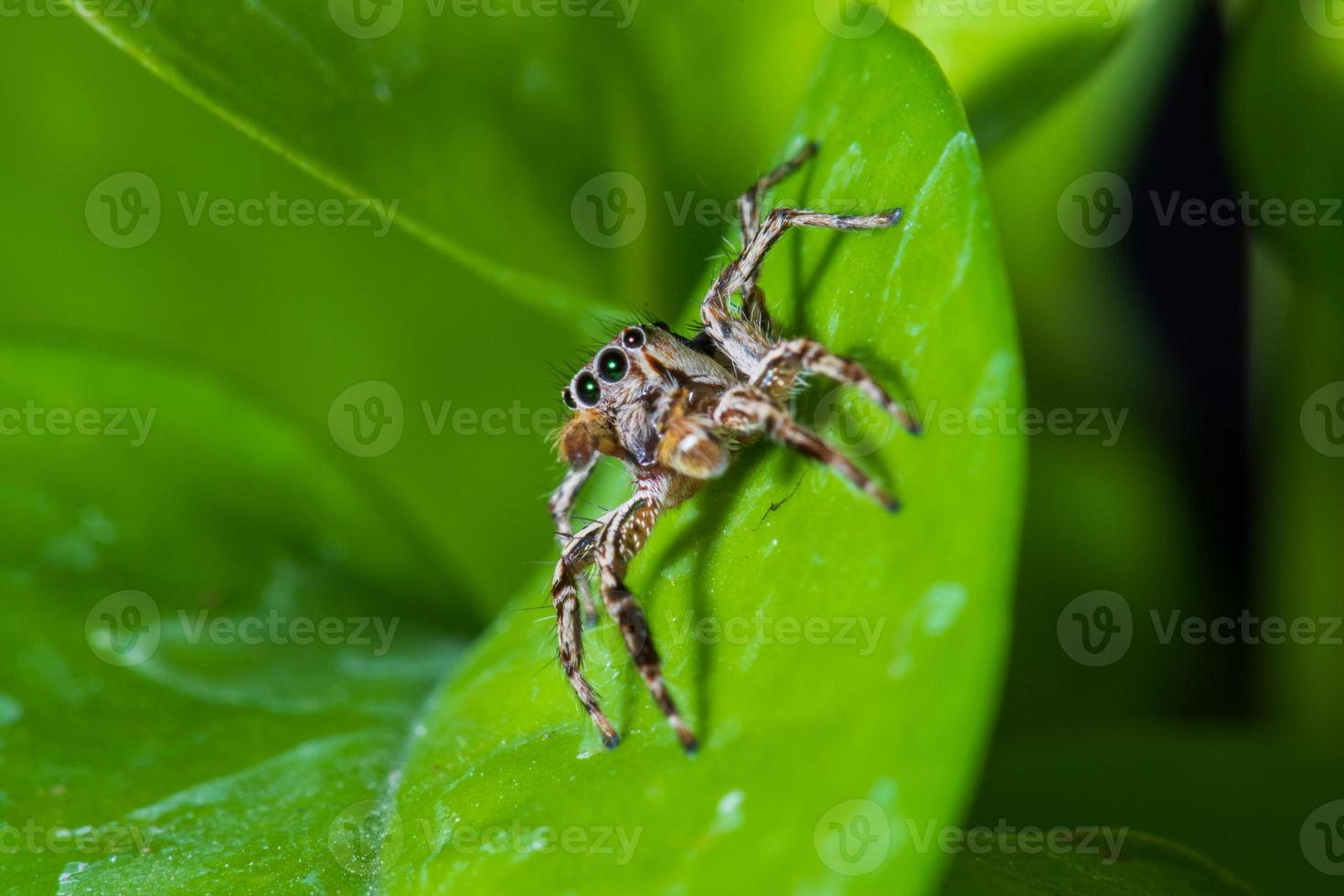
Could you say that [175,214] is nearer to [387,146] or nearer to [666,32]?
[387,146]
